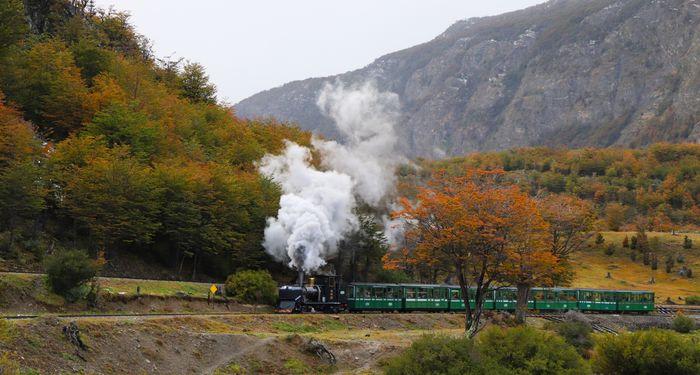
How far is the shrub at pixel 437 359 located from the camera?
1845 centimetres

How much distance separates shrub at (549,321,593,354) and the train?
488 centimetres

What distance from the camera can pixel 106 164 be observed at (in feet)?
139

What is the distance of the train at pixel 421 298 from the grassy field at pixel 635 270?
19.7 m

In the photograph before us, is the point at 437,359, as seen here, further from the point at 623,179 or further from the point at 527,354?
the point at 623,179

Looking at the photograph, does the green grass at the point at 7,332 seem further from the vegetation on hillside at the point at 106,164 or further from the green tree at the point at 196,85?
the green tree at the point at 196,85

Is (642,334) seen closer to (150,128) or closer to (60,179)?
(60,179)

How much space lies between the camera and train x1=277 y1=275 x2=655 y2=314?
124 ft

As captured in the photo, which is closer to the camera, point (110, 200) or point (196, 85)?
point (110, 200)

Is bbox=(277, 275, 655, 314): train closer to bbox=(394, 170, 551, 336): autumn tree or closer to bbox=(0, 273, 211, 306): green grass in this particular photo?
bbox=(394, 170, 551, 336): autumn tree

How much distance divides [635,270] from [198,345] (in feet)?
291

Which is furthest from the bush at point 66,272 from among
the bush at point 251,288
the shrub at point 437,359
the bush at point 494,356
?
the shrub at point 437,359

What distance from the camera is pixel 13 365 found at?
14.2 meters

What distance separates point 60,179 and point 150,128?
13.4m

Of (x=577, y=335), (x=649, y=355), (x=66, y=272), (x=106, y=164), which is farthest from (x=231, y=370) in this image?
(x=106, y=164)
